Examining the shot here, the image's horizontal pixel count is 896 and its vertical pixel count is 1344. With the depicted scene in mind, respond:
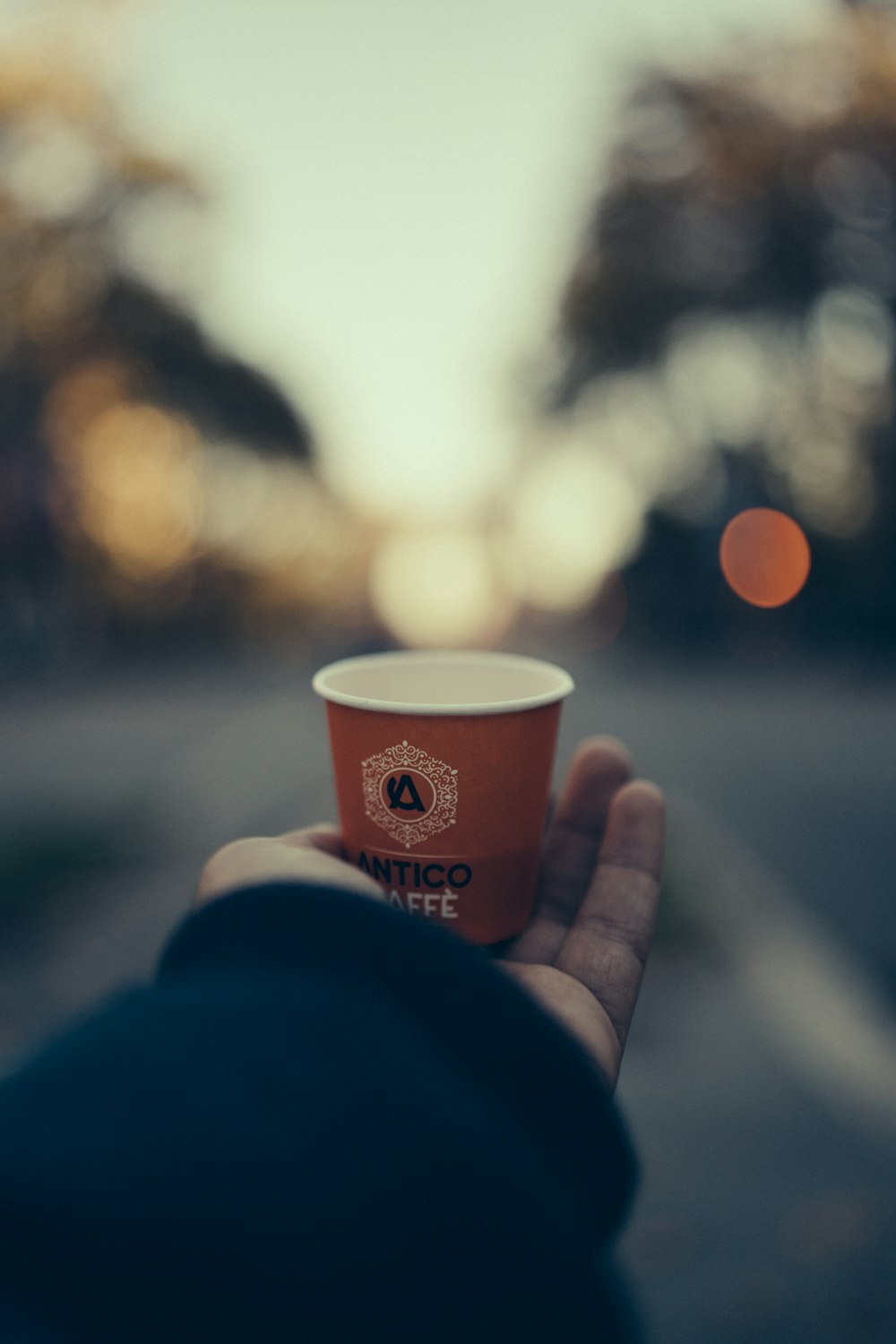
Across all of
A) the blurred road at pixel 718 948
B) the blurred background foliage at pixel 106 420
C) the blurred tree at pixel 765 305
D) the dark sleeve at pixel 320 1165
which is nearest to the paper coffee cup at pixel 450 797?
the dark sleeve at pixel 320 1165

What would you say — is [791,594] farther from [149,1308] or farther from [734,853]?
[149,1308]

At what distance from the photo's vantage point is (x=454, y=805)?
68.7 inches

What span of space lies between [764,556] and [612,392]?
156 inches

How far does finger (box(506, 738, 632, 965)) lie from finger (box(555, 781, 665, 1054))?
98 mm

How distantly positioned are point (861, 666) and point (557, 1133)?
14.0 meters

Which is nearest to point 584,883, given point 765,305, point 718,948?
point 718,948

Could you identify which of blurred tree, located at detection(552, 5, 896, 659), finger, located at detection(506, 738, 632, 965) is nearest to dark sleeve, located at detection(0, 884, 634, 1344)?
finger, located at detection(506, 738, 632, 965)

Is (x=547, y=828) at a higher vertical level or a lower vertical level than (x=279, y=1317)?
Answer: lower

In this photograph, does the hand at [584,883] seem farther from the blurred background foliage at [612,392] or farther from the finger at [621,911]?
the blurred background foliage at [612,392]

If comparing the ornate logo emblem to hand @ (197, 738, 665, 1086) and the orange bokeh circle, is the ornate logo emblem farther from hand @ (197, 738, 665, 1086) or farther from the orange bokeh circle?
the orange bokeh circle

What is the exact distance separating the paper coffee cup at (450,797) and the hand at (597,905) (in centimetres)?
15


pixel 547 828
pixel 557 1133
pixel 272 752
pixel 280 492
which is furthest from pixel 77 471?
pixel 557 1133

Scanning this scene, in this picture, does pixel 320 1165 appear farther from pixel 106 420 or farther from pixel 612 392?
pixel 612 392

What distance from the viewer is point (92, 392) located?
12688 millimetres
